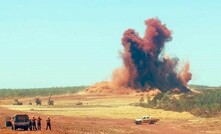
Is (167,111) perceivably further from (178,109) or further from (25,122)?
(25,122)

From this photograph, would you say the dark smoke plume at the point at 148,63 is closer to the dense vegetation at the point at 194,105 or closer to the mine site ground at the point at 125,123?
the dense vegetation at the point at 194,105

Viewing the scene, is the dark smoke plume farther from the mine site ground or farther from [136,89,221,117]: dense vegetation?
the mine site ground

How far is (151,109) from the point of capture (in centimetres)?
9362

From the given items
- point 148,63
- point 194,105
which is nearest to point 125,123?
point 194,105

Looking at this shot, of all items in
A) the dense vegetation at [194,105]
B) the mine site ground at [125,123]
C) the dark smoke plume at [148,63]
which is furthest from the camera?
the dark smoke plume at [148,63]

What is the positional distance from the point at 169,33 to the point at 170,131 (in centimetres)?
9032

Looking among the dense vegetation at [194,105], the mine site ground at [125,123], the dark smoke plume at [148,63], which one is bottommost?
the mine site ground at [125,123]

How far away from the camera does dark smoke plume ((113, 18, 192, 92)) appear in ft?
489

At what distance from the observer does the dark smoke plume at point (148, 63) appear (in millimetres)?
149000

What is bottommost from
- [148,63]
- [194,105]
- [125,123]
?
[125,123]

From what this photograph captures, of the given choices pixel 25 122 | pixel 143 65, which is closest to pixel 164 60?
pixel 143 65

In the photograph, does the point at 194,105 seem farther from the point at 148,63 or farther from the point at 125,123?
the point at 148,63

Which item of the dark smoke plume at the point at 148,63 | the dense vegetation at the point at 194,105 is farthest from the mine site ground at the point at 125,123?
the dark smoke plume at the point at 148,63

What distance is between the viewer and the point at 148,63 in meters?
152
